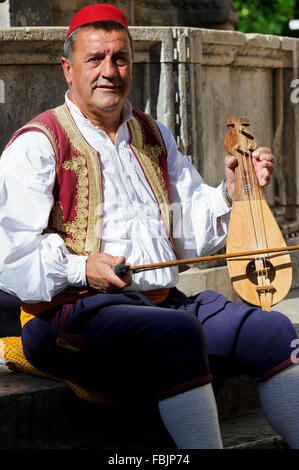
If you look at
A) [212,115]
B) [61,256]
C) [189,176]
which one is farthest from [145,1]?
[61,256]

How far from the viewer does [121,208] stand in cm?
326

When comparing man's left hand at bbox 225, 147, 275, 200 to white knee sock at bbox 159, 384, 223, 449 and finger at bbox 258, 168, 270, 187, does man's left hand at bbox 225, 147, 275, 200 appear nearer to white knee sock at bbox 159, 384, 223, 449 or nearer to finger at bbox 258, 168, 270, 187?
finger at bbox 258, 168, 270, 187

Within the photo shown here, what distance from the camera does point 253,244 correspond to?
131 inches

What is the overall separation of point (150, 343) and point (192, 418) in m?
0.26

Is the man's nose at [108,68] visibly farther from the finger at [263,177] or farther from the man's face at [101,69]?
the finger at [263,177]

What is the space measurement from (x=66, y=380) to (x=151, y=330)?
463 millimetres

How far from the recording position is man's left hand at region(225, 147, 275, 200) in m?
3.36

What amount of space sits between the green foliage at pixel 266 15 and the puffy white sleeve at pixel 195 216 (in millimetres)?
13940

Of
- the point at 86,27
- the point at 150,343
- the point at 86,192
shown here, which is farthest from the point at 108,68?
the point at 150,343

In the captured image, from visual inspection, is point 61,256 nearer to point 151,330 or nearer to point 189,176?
point 151,330

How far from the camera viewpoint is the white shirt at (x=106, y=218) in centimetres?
305

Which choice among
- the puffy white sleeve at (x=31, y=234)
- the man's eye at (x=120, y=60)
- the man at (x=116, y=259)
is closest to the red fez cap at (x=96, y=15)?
the man at (x=116, y=259)

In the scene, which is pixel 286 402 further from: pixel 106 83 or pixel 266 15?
pixel 266 15

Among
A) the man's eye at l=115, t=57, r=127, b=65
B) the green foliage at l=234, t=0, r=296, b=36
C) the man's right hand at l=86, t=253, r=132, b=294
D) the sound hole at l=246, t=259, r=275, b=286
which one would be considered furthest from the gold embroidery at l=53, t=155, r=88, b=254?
the green foliage at l=234, t=0, r=296, b=36
